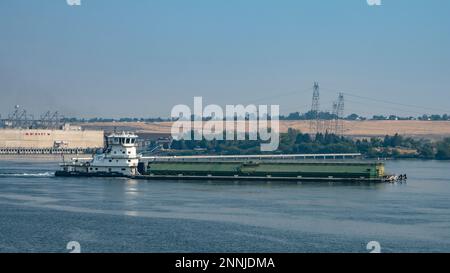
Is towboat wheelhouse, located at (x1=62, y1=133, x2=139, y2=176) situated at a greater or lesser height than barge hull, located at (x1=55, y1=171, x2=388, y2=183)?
greater

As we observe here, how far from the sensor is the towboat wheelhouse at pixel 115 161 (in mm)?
32250

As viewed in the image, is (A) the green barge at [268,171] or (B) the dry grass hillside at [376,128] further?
(B) the dry grass hillside at [376,128]

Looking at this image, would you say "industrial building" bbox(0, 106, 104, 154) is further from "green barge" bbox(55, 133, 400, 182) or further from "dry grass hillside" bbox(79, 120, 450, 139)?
"green barge" bbox(55, 133, 400, 182)

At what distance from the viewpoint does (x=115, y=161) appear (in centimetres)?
3247

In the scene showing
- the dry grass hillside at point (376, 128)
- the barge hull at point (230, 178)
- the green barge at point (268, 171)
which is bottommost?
the barge hull at point (230, 178)

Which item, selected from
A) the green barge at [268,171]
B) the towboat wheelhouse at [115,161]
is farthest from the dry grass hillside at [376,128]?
the towboat wheelhouse at [115,161]

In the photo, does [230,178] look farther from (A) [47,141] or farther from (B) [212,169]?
(A) [47,141]

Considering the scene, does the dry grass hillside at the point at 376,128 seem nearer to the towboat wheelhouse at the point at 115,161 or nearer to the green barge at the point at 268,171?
the green barge at the point at 268,171

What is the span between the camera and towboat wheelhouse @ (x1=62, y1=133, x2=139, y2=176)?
32250mm

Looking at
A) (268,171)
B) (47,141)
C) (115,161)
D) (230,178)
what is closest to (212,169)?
(230,178)

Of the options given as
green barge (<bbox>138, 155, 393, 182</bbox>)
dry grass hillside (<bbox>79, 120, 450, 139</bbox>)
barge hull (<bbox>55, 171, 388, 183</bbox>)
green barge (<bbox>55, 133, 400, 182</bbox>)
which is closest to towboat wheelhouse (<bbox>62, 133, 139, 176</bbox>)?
green barge (<bbox>55, 133, 400, 182</bbox>)
